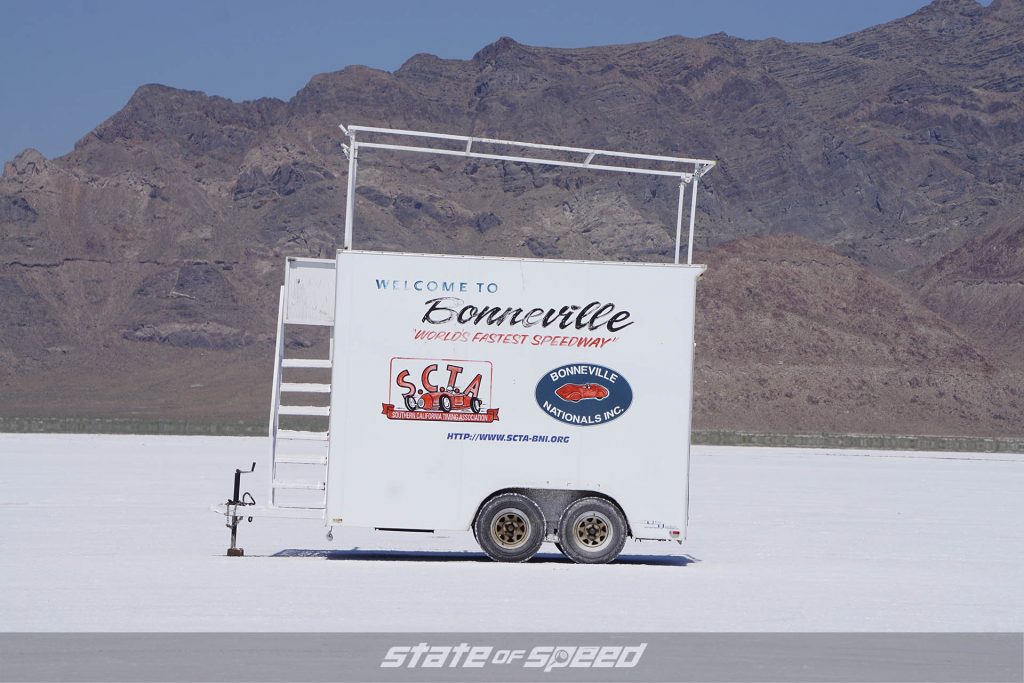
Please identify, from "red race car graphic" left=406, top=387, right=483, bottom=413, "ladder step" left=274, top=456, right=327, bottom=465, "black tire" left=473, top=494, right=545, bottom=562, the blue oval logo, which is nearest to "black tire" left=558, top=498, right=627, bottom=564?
"black tire" left=473, top=494, right=545, bottom=562

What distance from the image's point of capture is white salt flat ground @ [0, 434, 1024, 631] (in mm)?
12438

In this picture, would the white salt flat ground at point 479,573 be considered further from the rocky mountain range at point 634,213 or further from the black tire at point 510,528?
the rocky mountain range at point 634,213

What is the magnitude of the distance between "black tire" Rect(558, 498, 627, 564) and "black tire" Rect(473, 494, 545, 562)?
325 millimetres

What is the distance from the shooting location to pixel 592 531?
52.4ft

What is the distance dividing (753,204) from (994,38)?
6324 cm

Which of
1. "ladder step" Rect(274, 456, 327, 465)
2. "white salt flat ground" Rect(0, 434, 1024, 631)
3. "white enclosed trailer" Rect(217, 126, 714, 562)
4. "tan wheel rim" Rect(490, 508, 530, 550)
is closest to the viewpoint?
"white salt flat ground" Rect(0, 434, 1024, 631)

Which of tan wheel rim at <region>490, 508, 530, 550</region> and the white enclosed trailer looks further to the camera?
tan wheel rim at <region>490, 508, 530, 550</region>

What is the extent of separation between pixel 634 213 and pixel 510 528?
113219 millimetres

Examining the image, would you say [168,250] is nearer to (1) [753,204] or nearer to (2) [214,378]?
(2) [214,378]

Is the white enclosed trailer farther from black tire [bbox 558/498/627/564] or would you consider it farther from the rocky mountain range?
the rocky mountain range

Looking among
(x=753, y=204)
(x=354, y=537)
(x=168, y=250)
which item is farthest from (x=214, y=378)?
(x=354, y=537)

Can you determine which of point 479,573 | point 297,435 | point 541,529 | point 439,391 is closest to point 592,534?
point 541,529

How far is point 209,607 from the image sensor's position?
12.6 meters

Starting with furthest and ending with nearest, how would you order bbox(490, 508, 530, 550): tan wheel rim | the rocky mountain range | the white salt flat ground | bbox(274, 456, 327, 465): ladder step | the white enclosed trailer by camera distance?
the rocky mountain range
bbox(490, 508, 530, 550): tan wheel rim
the white enclosed trailer
bbox(274, 456, 327, 465): ladder step
the white salt flat ground
